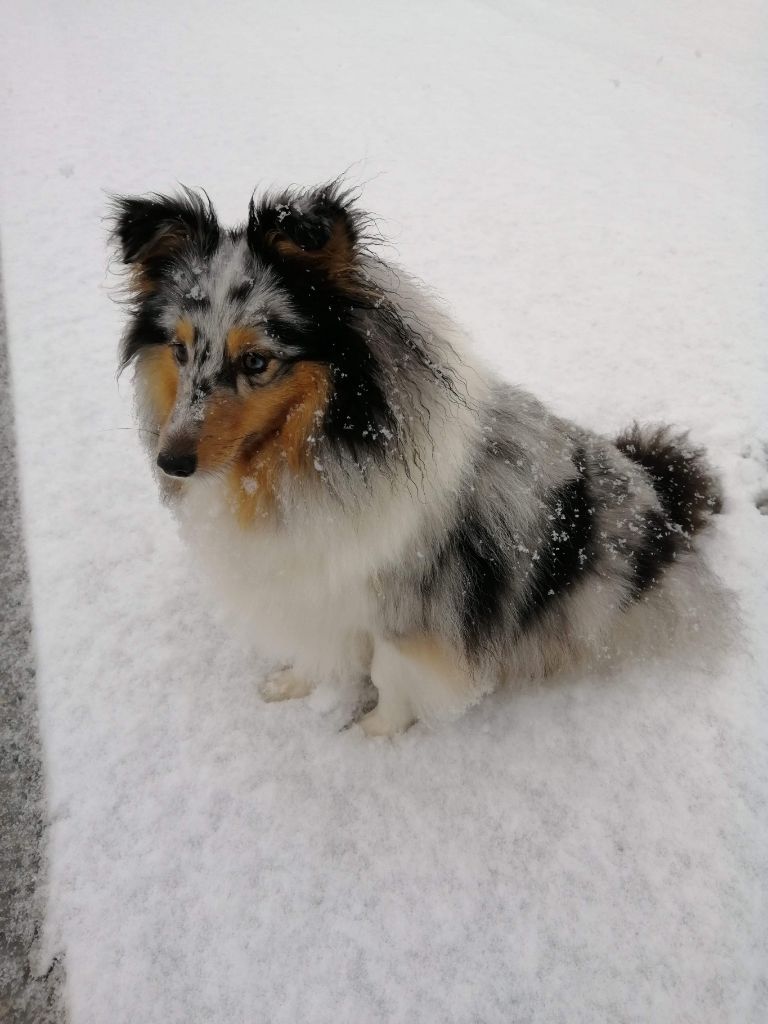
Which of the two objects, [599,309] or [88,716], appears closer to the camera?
[88,716]

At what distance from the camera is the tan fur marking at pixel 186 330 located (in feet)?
5.41

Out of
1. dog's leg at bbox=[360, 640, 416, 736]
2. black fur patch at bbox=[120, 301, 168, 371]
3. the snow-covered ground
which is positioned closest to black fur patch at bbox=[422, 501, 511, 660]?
dog's leg at bbox=[360, 640, 416, 736]

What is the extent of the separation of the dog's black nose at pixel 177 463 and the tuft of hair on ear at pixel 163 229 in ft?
1.93

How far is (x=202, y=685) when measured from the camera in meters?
2.66

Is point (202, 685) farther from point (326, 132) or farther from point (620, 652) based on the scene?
point (326, 132)

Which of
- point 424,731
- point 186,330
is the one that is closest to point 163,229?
point 186,330

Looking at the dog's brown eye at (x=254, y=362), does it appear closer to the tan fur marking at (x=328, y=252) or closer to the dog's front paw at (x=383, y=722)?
the tan fur marking at (x=328, y=252)

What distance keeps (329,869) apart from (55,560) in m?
1.94

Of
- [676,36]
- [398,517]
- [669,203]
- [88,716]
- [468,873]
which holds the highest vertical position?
[676,36]

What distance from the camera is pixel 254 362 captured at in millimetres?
1637

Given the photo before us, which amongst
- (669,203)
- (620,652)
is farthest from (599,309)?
(620,652)

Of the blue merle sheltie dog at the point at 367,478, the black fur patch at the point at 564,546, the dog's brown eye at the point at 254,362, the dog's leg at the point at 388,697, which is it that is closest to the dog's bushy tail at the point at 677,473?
the blue merle sheltie dog at the point at 367,478

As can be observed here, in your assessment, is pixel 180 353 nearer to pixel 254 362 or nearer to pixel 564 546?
pixel 254 362

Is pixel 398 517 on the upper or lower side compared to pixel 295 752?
upper
